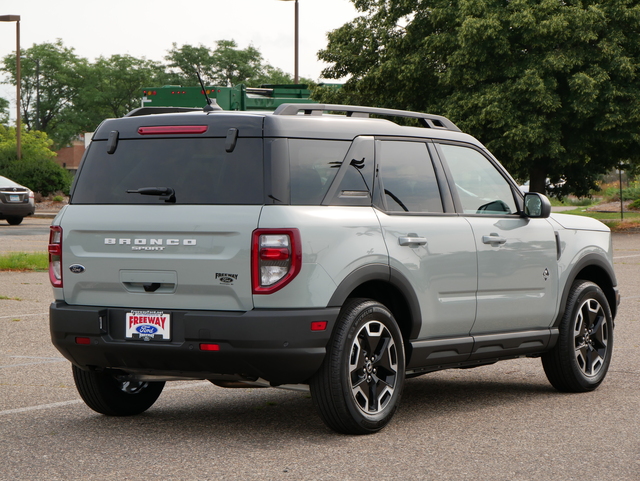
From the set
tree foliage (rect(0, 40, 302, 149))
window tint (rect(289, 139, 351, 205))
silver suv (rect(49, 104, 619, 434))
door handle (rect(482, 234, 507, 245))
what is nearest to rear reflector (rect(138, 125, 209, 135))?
silver suv (rect(49, 104, 619, 434))

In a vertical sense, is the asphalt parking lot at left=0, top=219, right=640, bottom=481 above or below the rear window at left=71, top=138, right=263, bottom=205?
below

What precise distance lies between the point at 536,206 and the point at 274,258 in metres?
2.46

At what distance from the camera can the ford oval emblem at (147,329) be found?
19.0 ft

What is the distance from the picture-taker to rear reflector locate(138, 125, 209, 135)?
5977mm

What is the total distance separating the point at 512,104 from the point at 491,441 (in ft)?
86.9

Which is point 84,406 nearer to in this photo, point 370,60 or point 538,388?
point 538,388

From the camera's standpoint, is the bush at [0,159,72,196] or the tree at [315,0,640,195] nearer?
the tree at [315,0,640,195]

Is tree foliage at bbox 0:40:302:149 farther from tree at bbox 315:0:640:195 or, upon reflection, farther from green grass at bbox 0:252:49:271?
green grass at bbox 0:252:49:271

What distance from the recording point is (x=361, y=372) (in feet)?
19.6

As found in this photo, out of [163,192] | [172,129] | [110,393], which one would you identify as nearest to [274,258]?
[163,192]

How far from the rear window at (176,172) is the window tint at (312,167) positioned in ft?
0.66

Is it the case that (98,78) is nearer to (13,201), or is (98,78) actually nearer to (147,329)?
(13,201)

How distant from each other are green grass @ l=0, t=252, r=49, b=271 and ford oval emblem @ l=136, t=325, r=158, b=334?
1278 cm

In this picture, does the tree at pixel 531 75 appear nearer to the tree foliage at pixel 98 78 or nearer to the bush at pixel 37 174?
the bush at pixel 37 174
